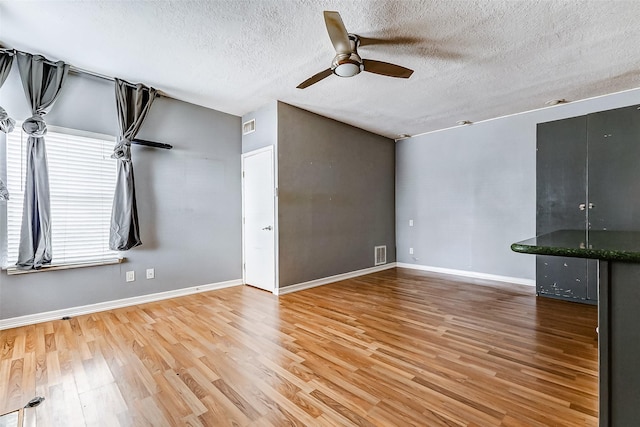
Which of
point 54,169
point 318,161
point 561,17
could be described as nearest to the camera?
point 561,17

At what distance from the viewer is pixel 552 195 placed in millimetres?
3887

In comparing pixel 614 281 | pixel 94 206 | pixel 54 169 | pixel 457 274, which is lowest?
pixel 457 274

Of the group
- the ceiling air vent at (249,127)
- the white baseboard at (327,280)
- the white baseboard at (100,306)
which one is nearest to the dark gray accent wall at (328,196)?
the white baseboard at (327,280)

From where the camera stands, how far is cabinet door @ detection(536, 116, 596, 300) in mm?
3639

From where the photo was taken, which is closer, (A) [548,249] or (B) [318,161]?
(A) [548,249]

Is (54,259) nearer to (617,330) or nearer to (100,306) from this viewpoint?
(100,306)

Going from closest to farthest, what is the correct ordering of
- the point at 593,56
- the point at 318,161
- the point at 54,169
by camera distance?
the point at 593,56 → the point at 54,169 → the point at 318,161

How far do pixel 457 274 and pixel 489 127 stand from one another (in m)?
2.51

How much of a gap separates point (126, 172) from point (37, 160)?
0.75 meters

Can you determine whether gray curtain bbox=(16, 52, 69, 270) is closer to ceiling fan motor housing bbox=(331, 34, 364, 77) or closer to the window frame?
the window frame

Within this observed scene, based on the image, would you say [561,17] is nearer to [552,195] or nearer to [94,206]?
[552,195]

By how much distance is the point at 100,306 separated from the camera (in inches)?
131

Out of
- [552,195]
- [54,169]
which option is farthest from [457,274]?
[54,169]

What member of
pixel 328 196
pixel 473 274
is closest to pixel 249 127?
pixel 328 196
